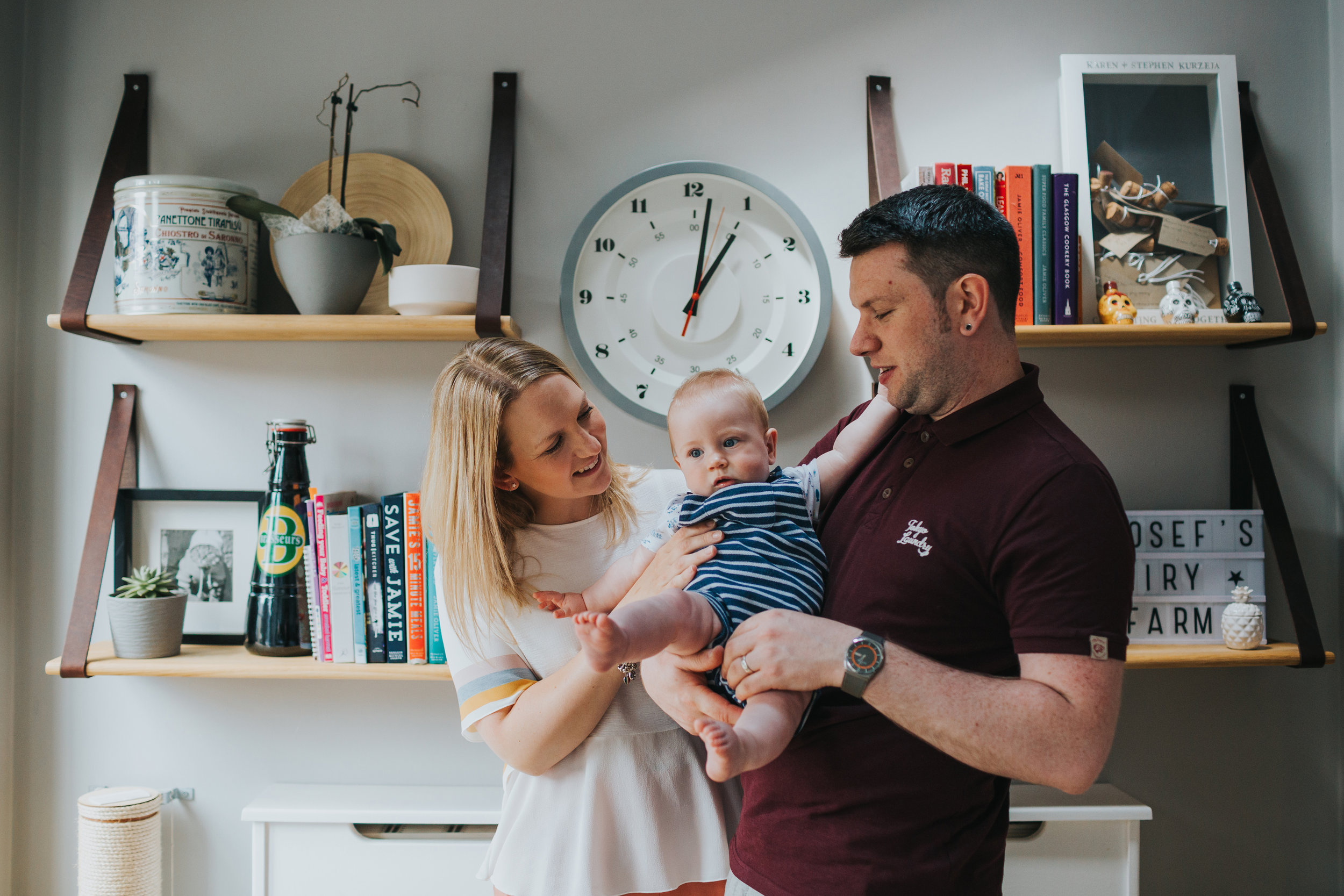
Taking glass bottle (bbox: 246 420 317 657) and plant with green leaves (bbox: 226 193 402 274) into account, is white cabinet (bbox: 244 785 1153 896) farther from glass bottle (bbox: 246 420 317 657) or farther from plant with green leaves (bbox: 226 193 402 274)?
plant with green leaves (bbox: 226 193 402 274)

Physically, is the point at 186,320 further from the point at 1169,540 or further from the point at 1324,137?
the point at 1324,137

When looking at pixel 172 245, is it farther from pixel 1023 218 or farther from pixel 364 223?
pixel 1023 218

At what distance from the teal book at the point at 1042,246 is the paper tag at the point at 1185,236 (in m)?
0.32

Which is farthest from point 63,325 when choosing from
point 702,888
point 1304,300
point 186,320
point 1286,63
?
point 1286,63

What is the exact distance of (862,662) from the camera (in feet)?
3.31

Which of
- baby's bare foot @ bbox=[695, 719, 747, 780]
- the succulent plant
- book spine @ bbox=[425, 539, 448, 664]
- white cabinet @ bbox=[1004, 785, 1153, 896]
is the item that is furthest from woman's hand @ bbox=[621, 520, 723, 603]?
the succulent plant

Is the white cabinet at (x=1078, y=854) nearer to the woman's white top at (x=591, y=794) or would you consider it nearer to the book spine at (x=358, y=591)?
the woman's white top at (x=591, y=794)

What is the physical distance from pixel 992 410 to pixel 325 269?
129cm

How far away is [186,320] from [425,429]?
20.4 inches

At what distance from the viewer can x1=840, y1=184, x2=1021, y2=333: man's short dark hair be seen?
1104 mm

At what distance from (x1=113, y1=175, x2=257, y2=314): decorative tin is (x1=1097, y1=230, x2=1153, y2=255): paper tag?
187 cm

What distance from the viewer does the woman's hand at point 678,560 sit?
1.17 m

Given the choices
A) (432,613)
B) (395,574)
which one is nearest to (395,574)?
(395,574)

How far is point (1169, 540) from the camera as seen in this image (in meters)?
1.76
